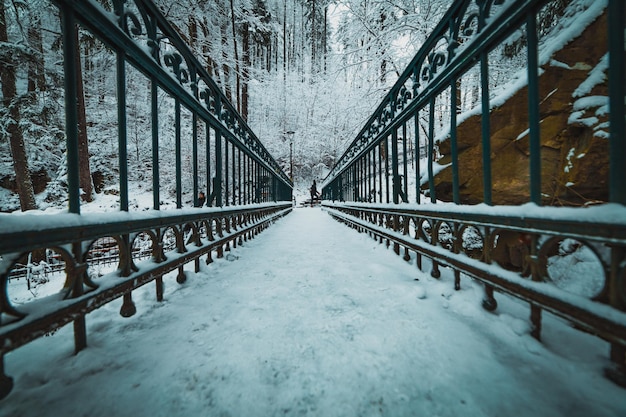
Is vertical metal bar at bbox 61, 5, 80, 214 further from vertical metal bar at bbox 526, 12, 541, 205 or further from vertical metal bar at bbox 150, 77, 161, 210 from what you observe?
vertical metal bar at bbox 526, 12, 541, 205

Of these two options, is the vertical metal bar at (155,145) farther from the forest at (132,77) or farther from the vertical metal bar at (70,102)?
the forest at (132,77)

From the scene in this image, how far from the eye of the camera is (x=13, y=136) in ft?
19.8

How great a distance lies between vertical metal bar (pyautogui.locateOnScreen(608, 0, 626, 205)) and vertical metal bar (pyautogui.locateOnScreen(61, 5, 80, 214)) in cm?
218

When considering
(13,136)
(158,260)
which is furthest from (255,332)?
(13,136)

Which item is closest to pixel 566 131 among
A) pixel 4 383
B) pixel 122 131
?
pixel 122 131

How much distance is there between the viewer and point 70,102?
46.9 inches

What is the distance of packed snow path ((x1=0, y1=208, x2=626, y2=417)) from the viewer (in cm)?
88

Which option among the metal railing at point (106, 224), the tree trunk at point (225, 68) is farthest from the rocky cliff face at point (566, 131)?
the tree trunk at point (225, 68)

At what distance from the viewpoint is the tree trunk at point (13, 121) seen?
5590mm

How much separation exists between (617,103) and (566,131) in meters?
2.75

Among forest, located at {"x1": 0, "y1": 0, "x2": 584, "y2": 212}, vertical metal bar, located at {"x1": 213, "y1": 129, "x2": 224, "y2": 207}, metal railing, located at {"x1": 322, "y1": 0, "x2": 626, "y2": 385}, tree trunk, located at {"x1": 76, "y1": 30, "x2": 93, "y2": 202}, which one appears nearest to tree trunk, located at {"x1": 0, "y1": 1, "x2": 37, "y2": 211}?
forest, located at {"x1": 0, "y1": 0, "x2": 584, "y2": 212}

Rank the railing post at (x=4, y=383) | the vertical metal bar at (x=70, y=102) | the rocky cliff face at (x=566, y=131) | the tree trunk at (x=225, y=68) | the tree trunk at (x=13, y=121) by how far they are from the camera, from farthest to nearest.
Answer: the tree trunk at (x=225, y=68), the tree trunk at (x=13, y=121), the rocky cliff face at (x=566, y=131), the vertical metal bar at (x=70, y=102), the railing post at (x=4, y=383)

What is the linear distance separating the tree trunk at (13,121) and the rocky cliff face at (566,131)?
9.47 metres

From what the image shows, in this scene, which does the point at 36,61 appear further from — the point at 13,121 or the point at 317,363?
the point at 317,363
